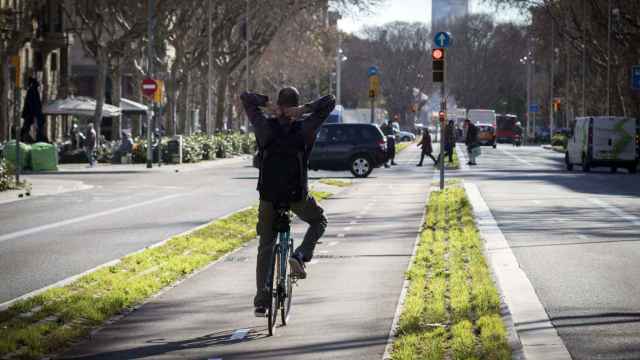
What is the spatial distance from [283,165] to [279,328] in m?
1.24

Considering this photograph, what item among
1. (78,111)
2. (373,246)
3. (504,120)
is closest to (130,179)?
(78,111)

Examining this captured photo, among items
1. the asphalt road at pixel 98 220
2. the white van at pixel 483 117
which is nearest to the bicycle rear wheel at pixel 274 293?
the asphalt road at pixel 98 220

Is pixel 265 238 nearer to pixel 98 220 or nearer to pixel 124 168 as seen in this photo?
pixel 98 220

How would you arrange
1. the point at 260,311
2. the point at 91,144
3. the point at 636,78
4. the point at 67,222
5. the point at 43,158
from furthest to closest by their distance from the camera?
the point at 636,78 < the point at 91,144 < the point at 43,158 < the point at 67,222 < the point at 260,311

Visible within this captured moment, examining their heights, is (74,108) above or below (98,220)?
above

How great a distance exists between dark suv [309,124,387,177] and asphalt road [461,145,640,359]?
6905 mm

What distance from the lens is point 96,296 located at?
12.3 meters

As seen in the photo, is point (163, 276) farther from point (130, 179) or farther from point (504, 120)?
point (504, 120)

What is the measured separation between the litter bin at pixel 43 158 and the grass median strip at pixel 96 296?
93.1 ft

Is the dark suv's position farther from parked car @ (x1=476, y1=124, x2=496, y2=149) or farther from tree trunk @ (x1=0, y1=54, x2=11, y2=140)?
parked car @ (x1=476, y1=124, x2=496, y2=149)

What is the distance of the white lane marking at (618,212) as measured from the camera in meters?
23.4

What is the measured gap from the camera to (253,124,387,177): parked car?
4359 centimetres

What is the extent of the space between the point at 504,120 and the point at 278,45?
121ft

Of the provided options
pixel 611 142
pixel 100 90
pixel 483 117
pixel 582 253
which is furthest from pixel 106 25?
pixel 483 117
